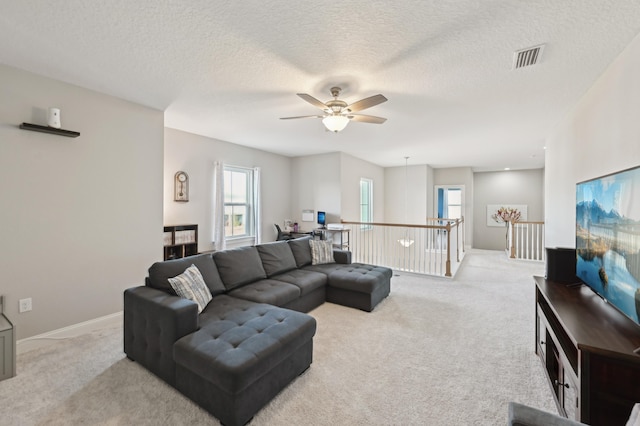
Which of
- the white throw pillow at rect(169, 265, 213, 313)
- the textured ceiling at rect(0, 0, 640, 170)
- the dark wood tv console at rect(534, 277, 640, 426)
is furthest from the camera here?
the white throw pillow at rect(169, 265, 213, 313)

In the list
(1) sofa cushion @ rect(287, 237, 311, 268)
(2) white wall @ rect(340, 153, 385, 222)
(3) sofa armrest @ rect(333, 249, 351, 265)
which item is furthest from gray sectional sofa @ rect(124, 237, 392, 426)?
(2) white wall @ rect(340, 153, 385, 222)

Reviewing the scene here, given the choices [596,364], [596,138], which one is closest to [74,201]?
[596,364]

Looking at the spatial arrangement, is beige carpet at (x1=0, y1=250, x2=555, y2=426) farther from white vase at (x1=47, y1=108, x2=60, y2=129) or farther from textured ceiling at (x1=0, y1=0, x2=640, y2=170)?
textured ceiling at (x1=0, y1=0, x2=640, y2=170)

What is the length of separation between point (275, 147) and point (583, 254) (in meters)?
5.00

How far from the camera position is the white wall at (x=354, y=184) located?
6418 mm

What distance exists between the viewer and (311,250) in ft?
13.9

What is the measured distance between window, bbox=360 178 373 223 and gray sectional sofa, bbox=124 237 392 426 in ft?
14.3

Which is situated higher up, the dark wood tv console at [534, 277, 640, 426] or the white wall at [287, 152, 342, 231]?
the white wall at [287, 152, 342, 231]

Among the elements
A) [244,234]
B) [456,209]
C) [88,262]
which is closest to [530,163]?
[456,209]

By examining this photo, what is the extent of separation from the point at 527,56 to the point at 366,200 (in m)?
5.73

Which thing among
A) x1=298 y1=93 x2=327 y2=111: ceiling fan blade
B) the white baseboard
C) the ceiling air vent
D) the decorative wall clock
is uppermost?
the ceiling air vent

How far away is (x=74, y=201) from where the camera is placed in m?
2.88

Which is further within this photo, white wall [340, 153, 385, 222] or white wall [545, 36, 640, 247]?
white wall [340, 153, 385, 222]

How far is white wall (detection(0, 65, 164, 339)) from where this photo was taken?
254cm
